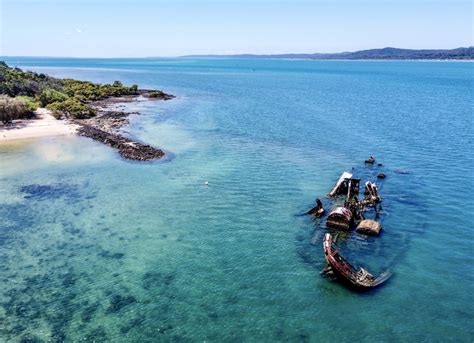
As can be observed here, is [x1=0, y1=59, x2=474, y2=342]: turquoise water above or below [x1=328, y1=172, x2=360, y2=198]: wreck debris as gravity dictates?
below

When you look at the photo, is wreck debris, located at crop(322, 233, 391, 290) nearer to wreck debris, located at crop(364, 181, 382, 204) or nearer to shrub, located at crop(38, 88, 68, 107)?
wreck debris, located at crop(364, 181, 382, 204)

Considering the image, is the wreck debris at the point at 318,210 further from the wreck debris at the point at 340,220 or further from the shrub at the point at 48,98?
the shrub at the point at 48,98

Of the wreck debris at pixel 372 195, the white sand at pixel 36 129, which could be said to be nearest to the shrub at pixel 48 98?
the white sand at pixel 36 129

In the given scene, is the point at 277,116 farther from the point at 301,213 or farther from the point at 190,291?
the point at 190,291

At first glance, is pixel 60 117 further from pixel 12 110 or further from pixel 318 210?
pixel 318 210

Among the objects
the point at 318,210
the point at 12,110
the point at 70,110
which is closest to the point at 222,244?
the point at 318,210

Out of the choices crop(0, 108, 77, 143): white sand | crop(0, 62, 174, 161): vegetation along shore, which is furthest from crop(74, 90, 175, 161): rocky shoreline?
crop(0, 108, 77, 143): white sand
